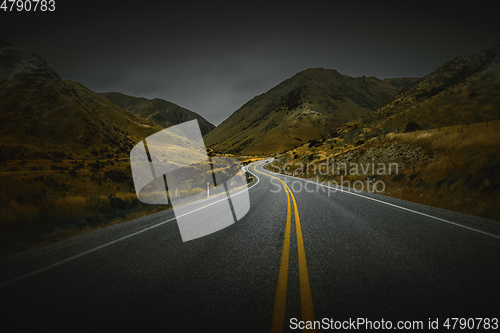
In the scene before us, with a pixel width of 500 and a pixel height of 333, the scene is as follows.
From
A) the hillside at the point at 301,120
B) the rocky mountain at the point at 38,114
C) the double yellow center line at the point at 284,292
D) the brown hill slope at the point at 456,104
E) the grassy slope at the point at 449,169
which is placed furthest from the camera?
the hillside at the point at 301,120

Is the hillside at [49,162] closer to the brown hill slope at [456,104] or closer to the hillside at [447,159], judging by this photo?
the hillside at [447,159]

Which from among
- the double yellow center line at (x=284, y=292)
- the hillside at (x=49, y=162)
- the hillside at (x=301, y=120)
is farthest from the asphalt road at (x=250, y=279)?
the hillside at (x=301, y=120)

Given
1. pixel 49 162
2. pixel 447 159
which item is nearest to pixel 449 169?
pixel 447 159

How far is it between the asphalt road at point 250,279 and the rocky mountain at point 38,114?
3340cm

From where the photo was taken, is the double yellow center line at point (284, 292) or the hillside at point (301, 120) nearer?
the double yellow center line at point (284, 292)

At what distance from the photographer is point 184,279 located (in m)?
2.82

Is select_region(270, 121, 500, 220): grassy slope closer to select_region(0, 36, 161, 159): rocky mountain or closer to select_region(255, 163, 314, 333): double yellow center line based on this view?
select_region(255, 163, 314, 333): double yellow center line

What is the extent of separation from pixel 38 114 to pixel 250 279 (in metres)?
48.1

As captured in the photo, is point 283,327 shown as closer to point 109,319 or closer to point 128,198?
point 109,319

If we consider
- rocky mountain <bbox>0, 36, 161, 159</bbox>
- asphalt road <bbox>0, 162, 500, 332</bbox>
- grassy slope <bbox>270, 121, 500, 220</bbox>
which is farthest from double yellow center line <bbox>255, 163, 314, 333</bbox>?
rocky mountain <bbox>0, 36, 161, 159</bbox>

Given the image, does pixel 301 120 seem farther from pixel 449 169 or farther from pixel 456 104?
pixel 449 169

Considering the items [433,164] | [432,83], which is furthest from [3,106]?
[432,83]

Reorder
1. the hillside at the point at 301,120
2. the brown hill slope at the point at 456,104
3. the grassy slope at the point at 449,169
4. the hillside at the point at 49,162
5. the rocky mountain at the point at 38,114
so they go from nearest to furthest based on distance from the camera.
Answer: the hillside at the point at 49,162, the grassy slope at the point at 449,169, the brown hill slope at the point at 456,104, the rocky mountain at the point at 38,114, the hillside at the point at 301,120

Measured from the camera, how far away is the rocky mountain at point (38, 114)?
91.9 ft
